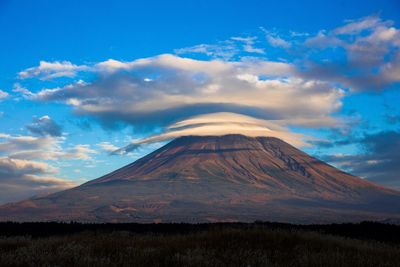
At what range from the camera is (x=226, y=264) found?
12766 millimetres

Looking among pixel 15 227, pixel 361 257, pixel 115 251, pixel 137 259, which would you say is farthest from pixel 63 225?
pixel 361 257

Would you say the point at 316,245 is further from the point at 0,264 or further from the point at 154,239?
the point at 0,264

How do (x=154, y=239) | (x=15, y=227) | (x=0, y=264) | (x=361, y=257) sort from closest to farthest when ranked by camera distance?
(x=0, y=264) → (x=361, y=257) → (x=154, y=239) → (x=15, y=227)

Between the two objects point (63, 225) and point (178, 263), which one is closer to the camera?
point (178, 263)

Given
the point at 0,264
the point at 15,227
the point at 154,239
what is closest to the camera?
the point at 0,264

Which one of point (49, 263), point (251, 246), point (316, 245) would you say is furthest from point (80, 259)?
point (316, 245)

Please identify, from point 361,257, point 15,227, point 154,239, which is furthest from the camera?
point 15,227

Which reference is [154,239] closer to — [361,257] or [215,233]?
[215,233]

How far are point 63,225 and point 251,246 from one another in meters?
16.6

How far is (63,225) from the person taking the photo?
28.9m

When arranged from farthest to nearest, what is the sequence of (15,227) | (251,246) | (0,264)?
(15,227)
(251,246)
(0,264)

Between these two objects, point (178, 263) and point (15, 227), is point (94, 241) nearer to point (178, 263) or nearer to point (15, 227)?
point (178, 263)

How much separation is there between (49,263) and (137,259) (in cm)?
226

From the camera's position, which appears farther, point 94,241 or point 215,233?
point 215,233
